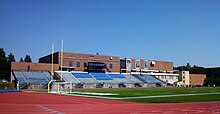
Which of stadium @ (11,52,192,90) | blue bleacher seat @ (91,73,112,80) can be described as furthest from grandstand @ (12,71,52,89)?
blue bleacher seat @ (91,73,112,80)

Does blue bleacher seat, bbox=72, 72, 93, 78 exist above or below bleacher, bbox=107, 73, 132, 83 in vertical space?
above

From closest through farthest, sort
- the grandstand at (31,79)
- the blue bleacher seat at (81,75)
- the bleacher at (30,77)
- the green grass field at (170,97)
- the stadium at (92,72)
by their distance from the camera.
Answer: the green grass field at (170,97) < the grandstand at (31,79) < the bleacher at (30,77) < the stadium at (92,72) < the blue bleacher seat at (81,75)

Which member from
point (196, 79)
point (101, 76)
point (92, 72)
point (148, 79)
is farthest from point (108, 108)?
point (196, 79)

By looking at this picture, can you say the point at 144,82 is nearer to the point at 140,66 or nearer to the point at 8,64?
the point at 140,66

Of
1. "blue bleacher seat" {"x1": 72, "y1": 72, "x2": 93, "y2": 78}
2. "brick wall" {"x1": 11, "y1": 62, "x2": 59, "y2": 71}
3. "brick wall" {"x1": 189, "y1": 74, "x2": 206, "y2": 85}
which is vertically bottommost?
"brick wall" {"x1": 189, "y1": 74, "x2": 206, "y2": 85}

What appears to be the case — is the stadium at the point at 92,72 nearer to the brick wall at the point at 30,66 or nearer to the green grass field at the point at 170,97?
the brick wall at the point at 30,66

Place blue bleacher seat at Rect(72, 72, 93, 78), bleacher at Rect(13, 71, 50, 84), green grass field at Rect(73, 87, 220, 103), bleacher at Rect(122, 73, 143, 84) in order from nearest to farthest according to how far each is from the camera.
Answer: green grass field at Rect(73, 87, 220, 103) → bleacher at Rect(13, 71, 50, 84) → blue bleacher seat at Rect(72, 72, 93, 78) → bleacher at Rect(122, 73, 143, 84)

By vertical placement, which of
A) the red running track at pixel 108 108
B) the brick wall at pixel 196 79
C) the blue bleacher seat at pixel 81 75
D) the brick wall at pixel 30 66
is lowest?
the brick wall at pixel 196 79

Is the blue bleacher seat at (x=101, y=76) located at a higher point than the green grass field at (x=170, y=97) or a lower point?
higher

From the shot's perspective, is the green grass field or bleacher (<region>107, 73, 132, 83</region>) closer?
the green grass field

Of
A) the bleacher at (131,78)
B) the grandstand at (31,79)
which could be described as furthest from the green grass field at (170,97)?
the bleacher at (131,78)

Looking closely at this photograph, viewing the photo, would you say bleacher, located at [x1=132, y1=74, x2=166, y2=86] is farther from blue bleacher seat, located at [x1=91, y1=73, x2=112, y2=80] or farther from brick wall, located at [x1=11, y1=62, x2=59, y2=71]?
brick wall, located at [x1=11, y1=62, x2=59, y2=71]

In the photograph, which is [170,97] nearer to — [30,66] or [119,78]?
[30,66]

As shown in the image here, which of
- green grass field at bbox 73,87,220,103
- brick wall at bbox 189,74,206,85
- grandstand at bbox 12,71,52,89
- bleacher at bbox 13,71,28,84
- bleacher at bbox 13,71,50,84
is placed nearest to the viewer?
green grass field at bbox 73,87,220,103
